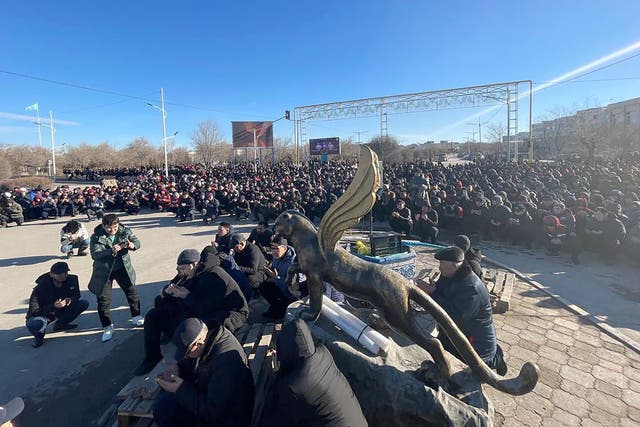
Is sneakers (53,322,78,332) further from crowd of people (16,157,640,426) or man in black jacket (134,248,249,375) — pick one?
man in black jacket (134,248,249,375)

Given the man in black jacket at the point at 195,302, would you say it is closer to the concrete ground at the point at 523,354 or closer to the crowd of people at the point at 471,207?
the concrete ground at the point at 523,354

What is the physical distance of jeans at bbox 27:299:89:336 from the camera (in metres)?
4.64

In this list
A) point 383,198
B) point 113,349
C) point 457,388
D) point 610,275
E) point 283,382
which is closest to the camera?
point 283,382

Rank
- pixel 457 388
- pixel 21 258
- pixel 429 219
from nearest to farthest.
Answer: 1. pixel 457 388
2. pixel 21 258
3. pixel 429 219

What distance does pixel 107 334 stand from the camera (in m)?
4.82

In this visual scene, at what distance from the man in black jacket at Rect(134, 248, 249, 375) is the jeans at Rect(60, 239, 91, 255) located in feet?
19.3

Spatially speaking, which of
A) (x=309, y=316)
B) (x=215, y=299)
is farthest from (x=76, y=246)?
(x=309, y=316)

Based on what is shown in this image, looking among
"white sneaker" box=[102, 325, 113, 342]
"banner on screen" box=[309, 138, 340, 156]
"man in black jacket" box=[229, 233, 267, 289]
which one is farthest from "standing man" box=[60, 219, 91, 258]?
"banner on screen" box=[309, 138, 340, 156]

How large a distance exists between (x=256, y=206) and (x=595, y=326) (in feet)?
35.4

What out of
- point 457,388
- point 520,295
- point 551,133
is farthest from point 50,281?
point 551,133

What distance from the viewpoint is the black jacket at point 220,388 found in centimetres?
233

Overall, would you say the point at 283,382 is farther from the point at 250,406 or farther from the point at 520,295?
the point at 520,295

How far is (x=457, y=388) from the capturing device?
9.80ft

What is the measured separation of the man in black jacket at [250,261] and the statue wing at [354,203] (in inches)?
98.7
